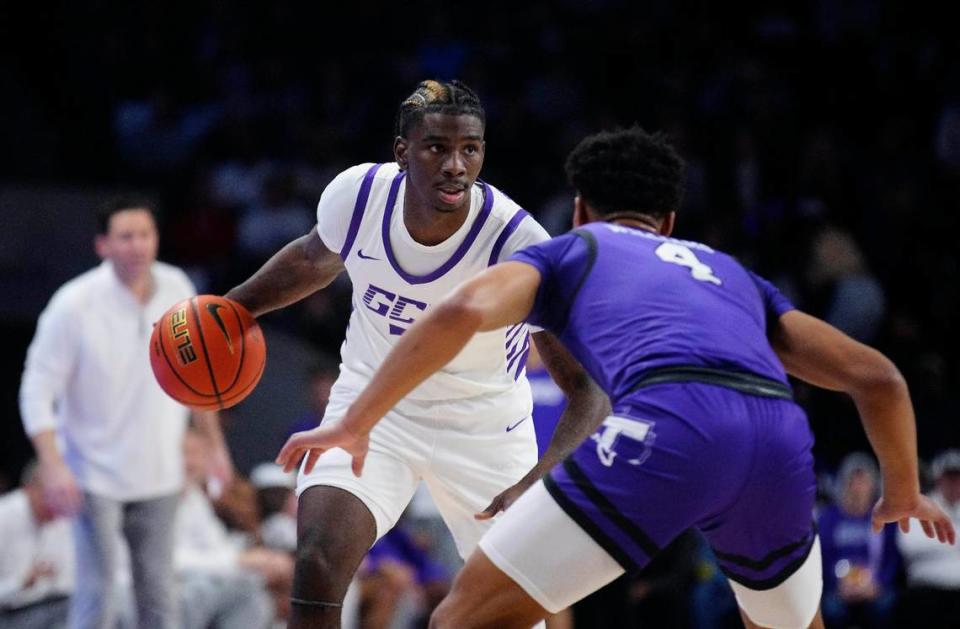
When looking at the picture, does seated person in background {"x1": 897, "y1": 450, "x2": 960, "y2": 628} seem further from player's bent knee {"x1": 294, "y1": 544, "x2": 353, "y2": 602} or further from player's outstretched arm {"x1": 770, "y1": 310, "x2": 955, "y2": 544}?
player's bent knee {"x1": 294, "y1": 544, "x2": 353, "y2": 602}

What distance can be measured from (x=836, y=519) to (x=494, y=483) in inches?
182

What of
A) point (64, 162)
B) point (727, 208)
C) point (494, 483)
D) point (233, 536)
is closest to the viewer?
point (494, 483)

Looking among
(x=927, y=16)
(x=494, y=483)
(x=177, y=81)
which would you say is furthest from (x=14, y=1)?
(x=494, y=483)

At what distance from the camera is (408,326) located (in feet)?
16.7

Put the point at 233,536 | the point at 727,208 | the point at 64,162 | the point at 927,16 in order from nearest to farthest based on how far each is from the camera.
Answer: the point at 233,536
the point at 727,208
the point at 927,16
the point at 64,162

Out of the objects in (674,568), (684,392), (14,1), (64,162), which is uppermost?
(684,392)

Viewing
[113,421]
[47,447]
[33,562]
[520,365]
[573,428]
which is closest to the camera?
[573,428]

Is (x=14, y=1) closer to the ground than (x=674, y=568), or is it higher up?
higher up

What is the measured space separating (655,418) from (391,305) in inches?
62.0

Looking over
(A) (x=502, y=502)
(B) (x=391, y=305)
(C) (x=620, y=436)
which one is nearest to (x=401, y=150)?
(B) (x=391, y=305)

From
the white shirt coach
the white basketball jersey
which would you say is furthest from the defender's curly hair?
the white shirt coach

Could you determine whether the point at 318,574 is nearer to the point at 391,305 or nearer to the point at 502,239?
the point at 391,305

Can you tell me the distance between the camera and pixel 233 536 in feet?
29.7

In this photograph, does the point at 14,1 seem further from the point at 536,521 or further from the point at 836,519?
the point at 536,521
